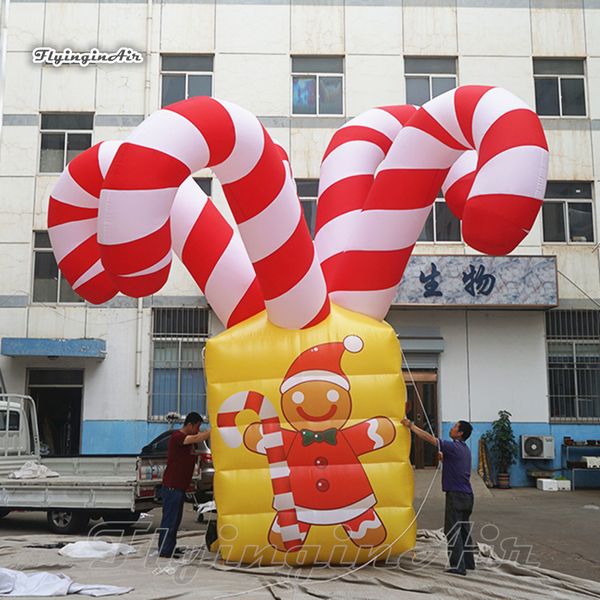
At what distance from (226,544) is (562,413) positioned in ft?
39.9

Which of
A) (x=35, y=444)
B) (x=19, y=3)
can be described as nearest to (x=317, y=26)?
(x=19, y=3)

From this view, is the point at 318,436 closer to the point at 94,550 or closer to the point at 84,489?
the point at 94,550

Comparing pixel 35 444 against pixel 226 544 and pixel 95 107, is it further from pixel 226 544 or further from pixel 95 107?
pixel 95 107

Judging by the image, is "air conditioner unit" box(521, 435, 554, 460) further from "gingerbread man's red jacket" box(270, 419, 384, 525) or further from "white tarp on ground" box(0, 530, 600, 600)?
"gingerbread man's red jacket" box(270, 419, 384, 525)

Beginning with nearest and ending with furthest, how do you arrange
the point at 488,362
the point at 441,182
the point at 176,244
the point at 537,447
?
the point at 441,182 → the point at 176,244 → the point at 537,447 → the point at 488,362

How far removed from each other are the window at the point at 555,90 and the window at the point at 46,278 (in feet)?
38.3

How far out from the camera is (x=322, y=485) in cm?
686

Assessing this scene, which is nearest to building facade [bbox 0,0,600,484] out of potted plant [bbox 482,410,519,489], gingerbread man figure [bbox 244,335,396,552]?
potted plant [bbox 482,410,519,489]

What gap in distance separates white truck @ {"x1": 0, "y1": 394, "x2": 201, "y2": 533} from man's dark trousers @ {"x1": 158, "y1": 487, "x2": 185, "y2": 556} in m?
2.07

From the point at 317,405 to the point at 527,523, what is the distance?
240 inches

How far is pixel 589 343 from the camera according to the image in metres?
17.4

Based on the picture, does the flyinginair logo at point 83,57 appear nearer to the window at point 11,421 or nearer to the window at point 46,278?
the window at point 46,278

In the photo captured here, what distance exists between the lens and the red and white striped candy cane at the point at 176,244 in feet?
23.9

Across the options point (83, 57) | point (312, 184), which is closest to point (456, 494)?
point (312, 184)
